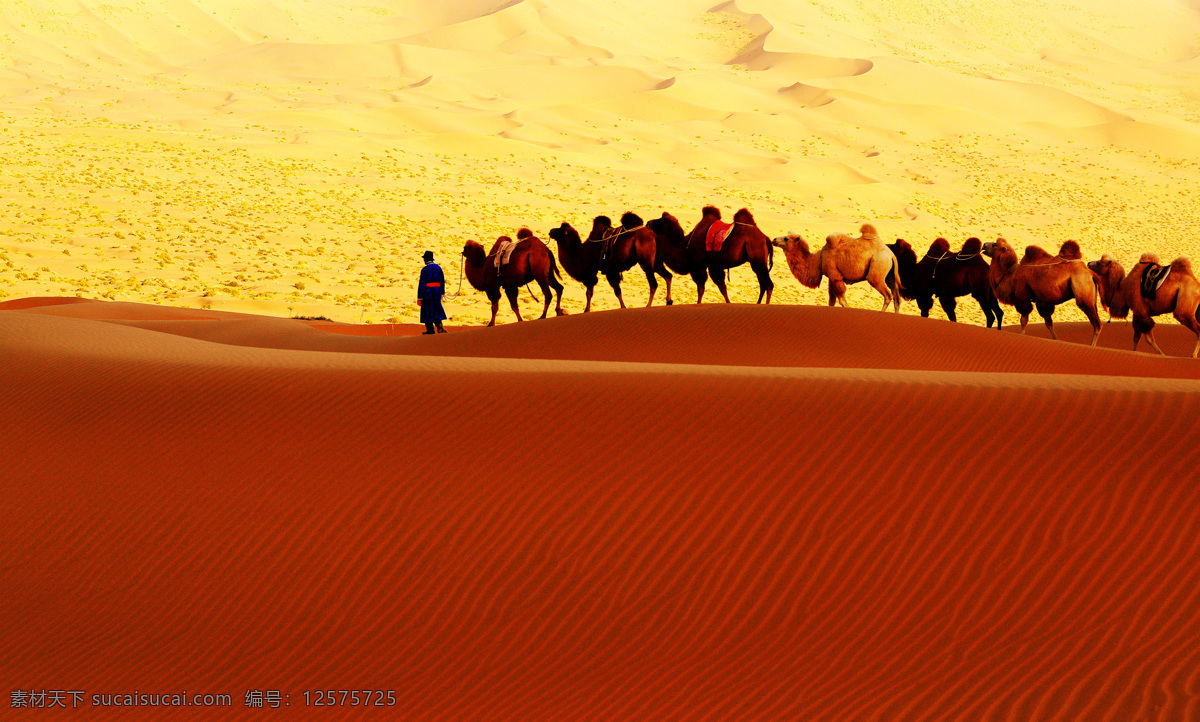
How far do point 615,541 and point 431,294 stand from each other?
39.5 feet

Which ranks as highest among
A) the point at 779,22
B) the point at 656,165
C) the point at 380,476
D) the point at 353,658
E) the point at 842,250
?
the point at 779,22

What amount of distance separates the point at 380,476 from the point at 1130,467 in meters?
5.08

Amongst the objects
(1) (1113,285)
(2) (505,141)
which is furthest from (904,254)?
(2) (505,141)

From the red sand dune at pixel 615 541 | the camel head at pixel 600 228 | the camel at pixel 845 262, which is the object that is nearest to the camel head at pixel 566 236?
the camel head at pixel 600 228

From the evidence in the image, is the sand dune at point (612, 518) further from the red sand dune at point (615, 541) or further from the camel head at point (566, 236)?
the camel head at point (566, 236)

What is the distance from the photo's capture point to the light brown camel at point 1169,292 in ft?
54.3

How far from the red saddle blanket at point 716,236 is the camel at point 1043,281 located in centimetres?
483

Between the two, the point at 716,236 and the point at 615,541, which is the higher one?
the point at 716,236

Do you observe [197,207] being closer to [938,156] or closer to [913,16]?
[938,156]

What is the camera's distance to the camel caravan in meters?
17.7

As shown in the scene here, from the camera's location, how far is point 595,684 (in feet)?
19.0

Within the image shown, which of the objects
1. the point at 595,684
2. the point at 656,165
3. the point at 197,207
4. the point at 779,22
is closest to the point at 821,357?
the point at 595,684

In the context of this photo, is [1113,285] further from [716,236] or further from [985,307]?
[716,236]

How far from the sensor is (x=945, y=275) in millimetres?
19641
